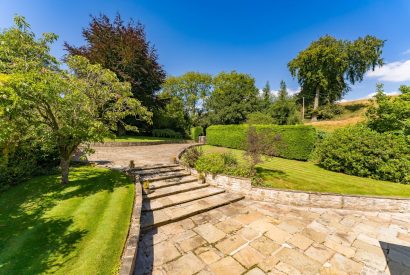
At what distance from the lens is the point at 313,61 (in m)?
32.8

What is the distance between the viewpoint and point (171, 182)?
8078 mm

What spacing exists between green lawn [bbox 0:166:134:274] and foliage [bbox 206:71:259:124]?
1063 inches

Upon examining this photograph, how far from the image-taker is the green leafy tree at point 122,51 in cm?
1930

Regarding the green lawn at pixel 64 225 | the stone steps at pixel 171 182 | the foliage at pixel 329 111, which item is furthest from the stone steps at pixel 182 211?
the foliage at pixel 329 111

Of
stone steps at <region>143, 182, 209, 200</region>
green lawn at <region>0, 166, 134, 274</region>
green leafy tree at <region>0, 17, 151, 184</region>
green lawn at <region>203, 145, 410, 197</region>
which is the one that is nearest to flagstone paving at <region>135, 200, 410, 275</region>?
green lawn at <region>0, 166, 134, 274</region>

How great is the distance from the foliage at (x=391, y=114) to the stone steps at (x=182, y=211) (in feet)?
39.6

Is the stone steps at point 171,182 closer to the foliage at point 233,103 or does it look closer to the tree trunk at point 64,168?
the tree trunk at point 64,168

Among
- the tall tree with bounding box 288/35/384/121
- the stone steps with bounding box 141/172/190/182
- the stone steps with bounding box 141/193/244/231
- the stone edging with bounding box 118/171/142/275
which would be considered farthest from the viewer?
the tall tree with bounding box 288/35/384/121

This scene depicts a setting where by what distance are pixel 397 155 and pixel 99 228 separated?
13050mm

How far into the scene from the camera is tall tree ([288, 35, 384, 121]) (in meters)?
31.9

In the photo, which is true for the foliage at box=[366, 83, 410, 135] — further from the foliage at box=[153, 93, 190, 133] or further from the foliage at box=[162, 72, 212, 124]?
the foliage at box=[162, 72, 212, 124]

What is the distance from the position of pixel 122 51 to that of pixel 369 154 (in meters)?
23.3

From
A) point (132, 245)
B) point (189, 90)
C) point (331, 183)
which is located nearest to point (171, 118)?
point (189, 90)

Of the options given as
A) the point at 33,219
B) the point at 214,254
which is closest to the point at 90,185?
the point at 33,219
